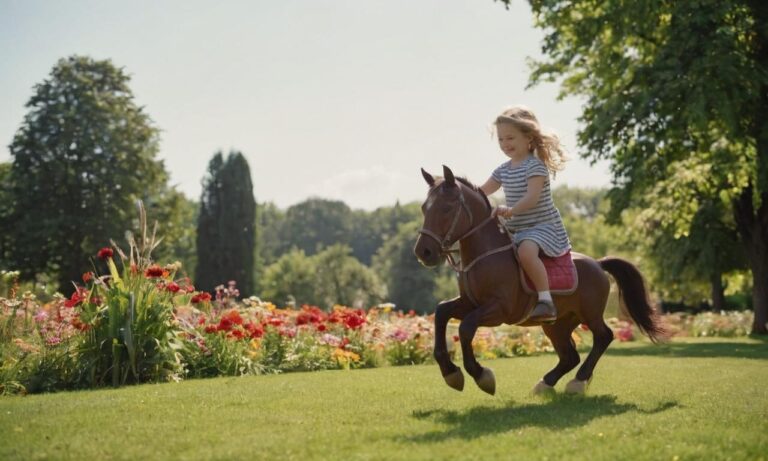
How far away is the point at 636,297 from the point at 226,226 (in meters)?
46.2

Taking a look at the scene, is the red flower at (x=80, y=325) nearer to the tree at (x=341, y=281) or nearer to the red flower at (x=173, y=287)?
the red flower at (x=173, y=287)

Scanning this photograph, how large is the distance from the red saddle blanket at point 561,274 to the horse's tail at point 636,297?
4.67 ft

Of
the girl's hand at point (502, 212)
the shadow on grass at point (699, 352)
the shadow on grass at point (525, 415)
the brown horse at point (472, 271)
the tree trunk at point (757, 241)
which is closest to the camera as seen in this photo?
the shadow on grass at point (525, 415)

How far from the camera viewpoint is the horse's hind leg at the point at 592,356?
729 centimetres

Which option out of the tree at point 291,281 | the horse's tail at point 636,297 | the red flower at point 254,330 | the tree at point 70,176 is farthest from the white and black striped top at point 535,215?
the tree at point 291,281

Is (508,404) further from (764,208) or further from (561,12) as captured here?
(764,208)

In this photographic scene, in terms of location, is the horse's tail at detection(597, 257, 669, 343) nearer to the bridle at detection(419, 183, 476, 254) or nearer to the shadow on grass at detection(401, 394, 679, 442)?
the shadow on grass at detection(401, 394, 679, 442)

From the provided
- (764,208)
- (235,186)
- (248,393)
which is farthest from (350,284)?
(248,393)

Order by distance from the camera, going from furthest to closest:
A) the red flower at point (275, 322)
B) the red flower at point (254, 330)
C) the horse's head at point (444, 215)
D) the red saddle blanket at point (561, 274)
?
the red flower at point (275, 322)
the red flower at point (254, 330)
the red saddle blanket at point (561, 274)
the horse's head at point (444, 215)

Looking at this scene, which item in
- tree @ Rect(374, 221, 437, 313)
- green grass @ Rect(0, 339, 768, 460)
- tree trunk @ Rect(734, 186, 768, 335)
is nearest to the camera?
green grass @ Rect(0, 339, 768, 460)

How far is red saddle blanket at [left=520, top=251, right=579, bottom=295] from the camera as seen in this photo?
7047mm

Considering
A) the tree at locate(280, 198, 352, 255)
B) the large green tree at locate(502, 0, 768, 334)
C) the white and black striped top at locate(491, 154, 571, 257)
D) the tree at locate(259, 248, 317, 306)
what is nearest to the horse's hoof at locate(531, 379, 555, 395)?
the white and black striped top at locate(491, 154, 571, 257)

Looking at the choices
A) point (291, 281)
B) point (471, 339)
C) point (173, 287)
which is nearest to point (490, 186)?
point (471, 339)

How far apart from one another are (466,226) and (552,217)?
1.04 meters
